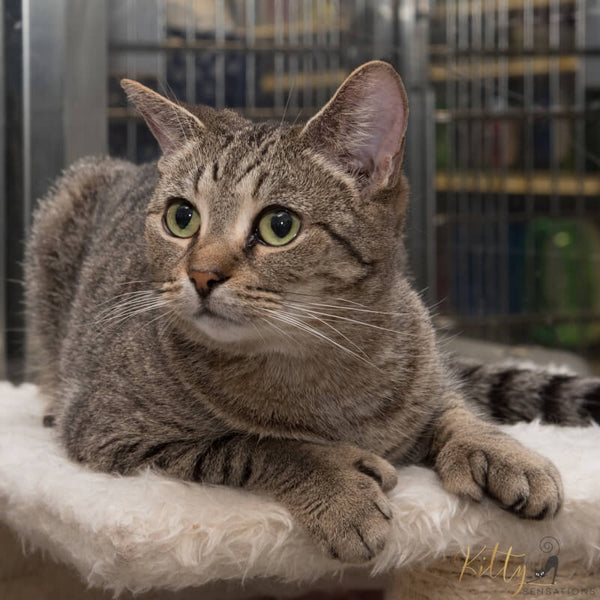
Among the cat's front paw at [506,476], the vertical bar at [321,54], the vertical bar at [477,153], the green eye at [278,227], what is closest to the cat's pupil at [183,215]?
the green eye at [278,227]

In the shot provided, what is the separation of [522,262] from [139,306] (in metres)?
1.65

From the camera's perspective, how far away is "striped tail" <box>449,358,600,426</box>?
153cm

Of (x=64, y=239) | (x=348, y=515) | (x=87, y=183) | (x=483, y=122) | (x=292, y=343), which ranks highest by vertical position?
(x=483, y=122)

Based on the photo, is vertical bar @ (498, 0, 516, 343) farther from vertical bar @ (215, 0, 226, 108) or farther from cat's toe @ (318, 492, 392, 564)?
cat's toe @ (318, 492, 392, 564)

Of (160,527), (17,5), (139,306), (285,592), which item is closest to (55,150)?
(17,5)

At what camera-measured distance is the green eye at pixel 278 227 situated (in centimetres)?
110

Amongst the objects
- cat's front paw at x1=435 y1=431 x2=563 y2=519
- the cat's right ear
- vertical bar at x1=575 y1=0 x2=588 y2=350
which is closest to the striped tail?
cat's front paw at x1=435 y1=431 x2=563 y2=519

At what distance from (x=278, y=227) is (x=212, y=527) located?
0.37 meters

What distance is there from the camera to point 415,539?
1.06 meters

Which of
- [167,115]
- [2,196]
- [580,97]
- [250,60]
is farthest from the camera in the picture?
[580,97]

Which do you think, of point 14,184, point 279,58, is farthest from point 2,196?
point 279,58

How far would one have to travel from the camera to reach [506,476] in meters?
1.08

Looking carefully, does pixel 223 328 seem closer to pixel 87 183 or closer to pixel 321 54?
pixel 87 183

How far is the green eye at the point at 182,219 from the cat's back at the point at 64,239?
20.6 inches
